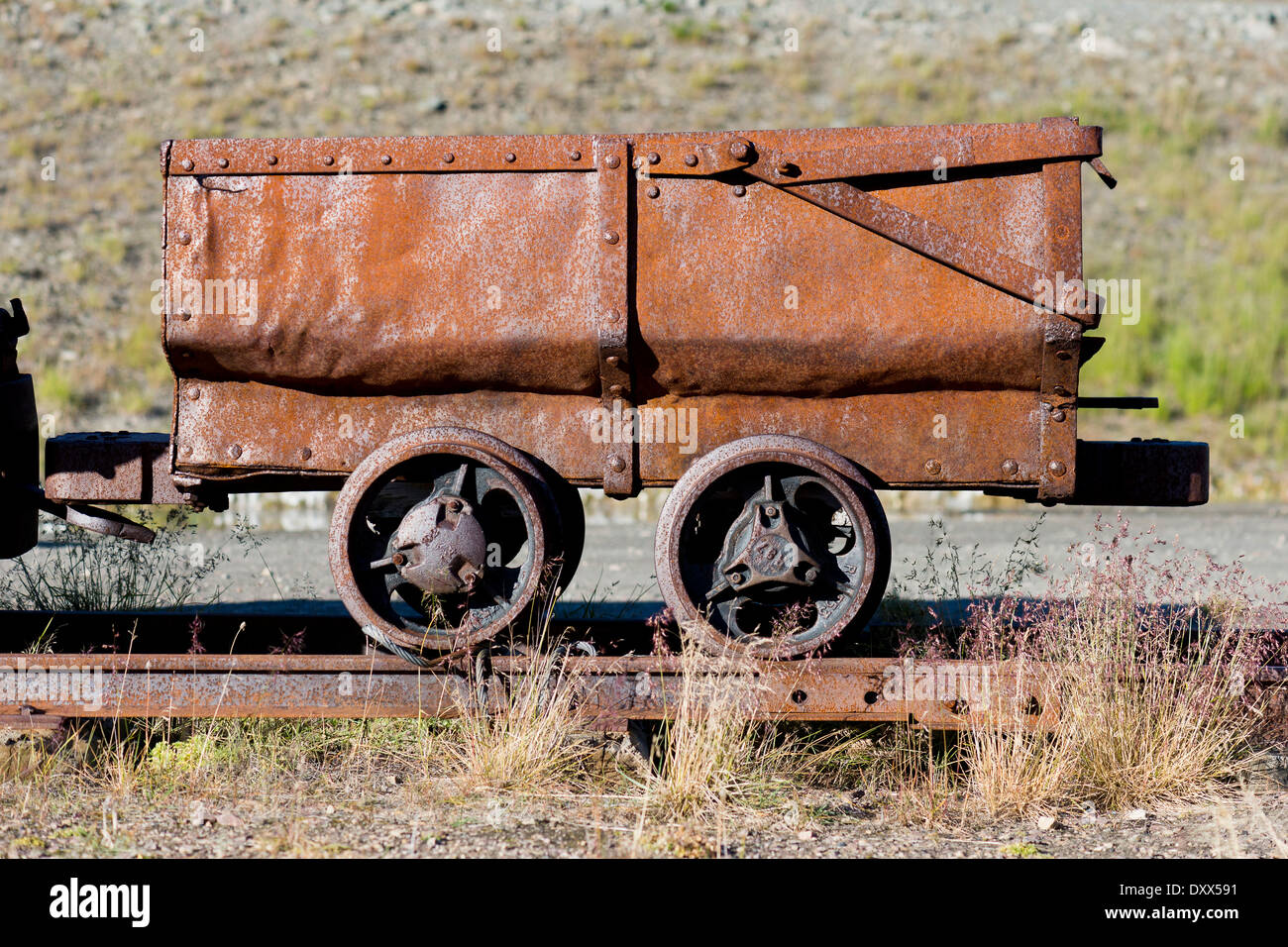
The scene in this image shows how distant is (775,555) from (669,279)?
1075mm

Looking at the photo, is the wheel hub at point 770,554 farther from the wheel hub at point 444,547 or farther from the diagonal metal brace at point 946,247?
the diagonal metal brace at point 946,247

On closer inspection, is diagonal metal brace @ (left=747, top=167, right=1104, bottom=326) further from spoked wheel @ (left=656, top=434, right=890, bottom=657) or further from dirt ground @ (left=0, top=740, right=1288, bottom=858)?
dirt ground @ (left=0, top=740, right=1288, bottom=858)

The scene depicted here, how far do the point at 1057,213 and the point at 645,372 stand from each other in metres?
1.58

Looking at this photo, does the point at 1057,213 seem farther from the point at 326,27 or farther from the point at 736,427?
the point at 326,27

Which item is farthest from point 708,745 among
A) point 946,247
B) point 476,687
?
point 946,247

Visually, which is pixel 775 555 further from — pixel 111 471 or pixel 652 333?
pixel 111 471

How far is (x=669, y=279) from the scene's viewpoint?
4719 mm

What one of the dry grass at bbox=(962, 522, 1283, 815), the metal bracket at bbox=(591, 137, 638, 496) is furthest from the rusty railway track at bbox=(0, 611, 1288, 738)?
the metal bracket at bbox=(591, 137, 638, 496)

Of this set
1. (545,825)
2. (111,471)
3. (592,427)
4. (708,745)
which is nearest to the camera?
(545,825)

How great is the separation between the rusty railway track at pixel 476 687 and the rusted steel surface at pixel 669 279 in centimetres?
72

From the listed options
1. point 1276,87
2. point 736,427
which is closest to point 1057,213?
point 736,427

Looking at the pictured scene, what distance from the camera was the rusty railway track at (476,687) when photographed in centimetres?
466

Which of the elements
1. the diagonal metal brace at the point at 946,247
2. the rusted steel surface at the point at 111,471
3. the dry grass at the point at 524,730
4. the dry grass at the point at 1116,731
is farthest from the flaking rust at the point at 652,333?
the dry grass at the point at 1116,731

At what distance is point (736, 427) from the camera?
487cm
